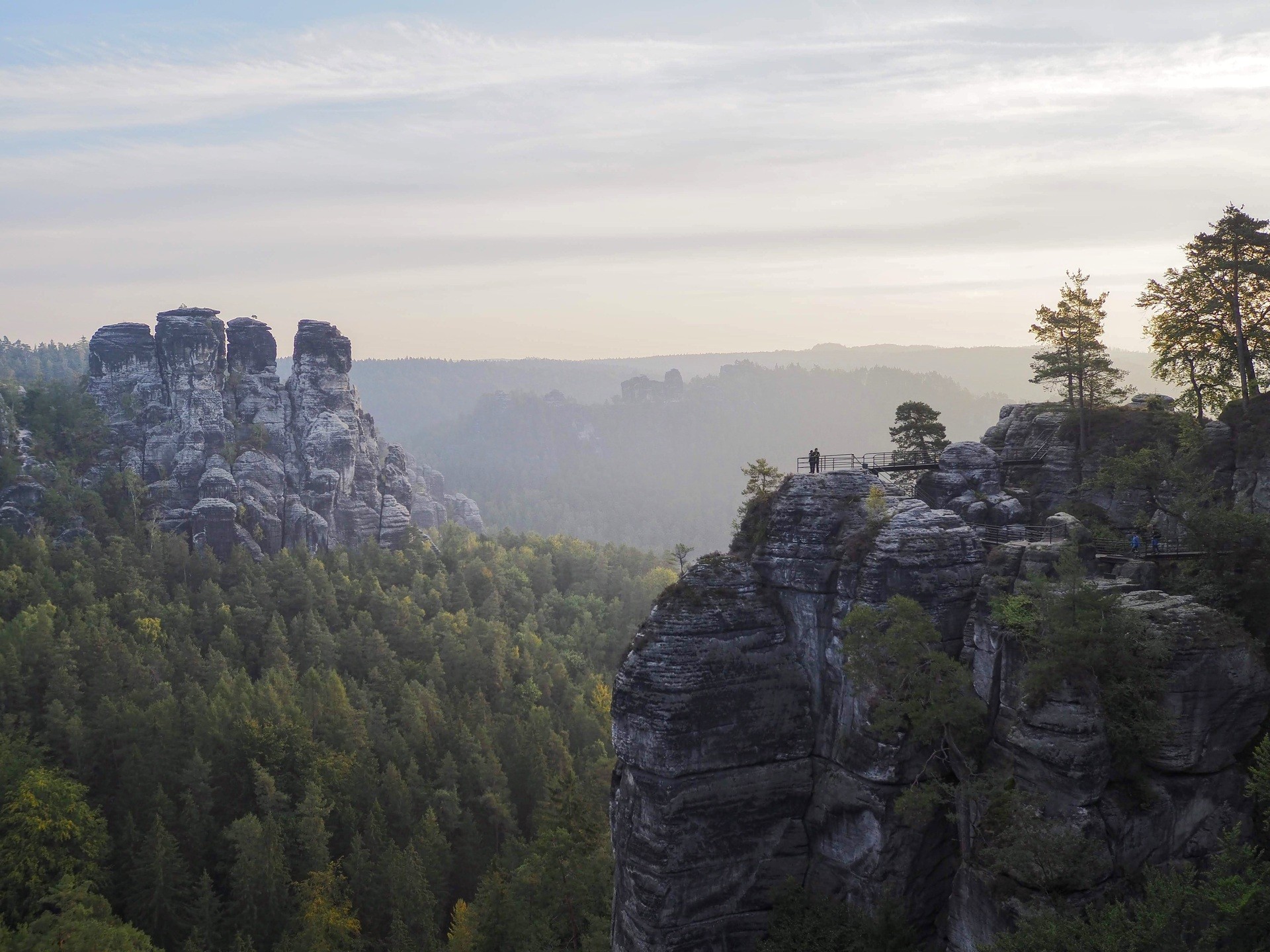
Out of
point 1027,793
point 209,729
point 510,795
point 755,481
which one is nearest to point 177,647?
point 209,729

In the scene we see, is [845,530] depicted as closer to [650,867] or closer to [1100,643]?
[1100,643]

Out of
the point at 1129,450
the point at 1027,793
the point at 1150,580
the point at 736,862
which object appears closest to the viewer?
the point at 1027,793

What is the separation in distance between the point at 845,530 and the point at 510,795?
3884 centimetres

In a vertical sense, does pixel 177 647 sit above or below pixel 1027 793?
below

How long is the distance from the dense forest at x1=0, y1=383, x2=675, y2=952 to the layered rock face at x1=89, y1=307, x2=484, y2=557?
5.75 m

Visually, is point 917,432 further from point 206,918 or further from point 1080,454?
point 206,918

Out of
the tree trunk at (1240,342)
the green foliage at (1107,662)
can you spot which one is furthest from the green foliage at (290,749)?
the tree trunk at (1240,342)

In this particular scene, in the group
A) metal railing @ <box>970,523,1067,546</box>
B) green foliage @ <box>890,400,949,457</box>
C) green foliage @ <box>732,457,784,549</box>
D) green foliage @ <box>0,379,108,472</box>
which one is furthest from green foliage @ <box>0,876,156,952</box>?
green foliage @ <box>0,379,108,472</box>

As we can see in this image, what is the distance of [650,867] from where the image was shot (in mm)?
30328

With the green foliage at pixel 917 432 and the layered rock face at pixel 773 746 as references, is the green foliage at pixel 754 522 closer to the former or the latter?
the layered rock face at pixel 773 746

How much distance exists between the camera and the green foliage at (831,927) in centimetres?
2792

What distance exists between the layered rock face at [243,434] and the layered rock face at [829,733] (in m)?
79.9

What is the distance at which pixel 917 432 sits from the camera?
42.8m

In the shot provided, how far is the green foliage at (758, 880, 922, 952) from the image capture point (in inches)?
1099
